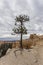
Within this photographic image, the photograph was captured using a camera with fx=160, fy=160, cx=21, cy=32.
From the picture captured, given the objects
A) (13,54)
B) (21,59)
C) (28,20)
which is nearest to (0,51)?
(13,54)

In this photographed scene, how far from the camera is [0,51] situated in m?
39.5

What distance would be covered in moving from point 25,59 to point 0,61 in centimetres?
461

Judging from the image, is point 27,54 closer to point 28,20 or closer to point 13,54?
point 13,54

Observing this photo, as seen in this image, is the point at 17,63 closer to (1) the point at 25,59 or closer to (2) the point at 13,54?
(1) the point at 25,59

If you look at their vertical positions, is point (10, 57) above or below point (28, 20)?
below

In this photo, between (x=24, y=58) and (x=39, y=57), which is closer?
(x=24, y=58)

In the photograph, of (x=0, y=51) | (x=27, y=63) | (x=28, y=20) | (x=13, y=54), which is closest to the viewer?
(x=27, y=63)

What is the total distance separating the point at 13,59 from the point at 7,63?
184 cm

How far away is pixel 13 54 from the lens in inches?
1254

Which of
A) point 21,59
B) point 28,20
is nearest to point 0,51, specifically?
point 21,59

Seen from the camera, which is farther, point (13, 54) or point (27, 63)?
point (13, 54)

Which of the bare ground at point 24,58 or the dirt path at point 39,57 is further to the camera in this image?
the dirt path at point 39,57

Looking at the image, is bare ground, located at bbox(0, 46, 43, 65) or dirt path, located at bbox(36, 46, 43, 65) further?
dirt path, located at bbox(36, 46, 43, 65)

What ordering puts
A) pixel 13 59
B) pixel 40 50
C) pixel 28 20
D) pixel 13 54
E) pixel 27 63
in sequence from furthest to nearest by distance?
pixel 28 20
pixel 40 50
pixel 13 54
pixel 13 59
pixel 27 63
